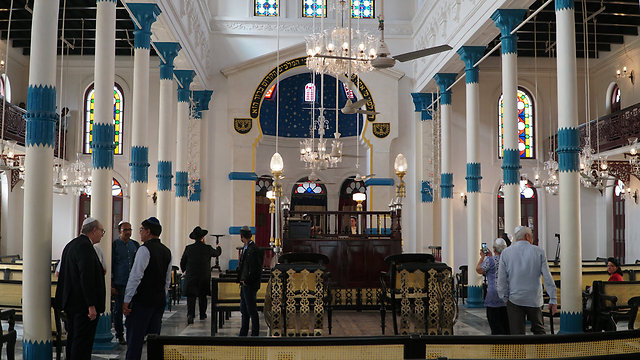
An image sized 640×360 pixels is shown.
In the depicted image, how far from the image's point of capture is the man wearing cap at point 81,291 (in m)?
5.65

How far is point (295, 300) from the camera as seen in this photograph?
→ 734cm

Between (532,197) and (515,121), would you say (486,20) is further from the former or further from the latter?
(532,197)

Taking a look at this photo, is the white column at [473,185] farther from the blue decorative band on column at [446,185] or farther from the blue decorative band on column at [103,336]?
Result: the blue decorative band on column at [103,336]

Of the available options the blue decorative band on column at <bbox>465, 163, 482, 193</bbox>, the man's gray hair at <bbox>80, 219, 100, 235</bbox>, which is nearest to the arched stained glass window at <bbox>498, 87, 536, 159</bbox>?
the blue decorative band on column at <bbox>465, 163, 482, 193</bbox>

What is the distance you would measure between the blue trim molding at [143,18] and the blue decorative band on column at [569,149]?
7041 millimetres

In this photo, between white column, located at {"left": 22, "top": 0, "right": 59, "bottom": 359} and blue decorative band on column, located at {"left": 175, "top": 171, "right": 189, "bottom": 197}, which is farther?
blue decorative band on column, located at {"left": 175, "top": 171, "right": 189, "bottom": 197}

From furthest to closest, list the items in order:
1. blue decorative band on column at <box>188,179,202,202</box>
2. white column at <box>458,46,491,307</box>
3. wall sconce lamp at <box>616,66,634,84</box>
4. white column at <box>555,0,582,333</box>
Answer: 1. blue decorative band on column at <box>188,179,202,202</box>
2. wall sconce lamp at <box>616,66,634,84</box>
3. white column at <box>458,46,491,307</box>
4. white column at <box>555,0,582,333</box>

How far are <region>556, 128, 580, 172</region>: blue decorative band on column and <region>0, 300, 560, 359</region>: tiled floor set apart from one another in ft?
9.60

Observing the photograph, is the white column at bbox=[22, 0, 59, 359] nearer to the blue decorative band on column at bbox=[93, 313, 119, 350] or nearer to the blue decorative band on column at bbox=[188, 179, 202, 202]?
the blue decorative band on column at bbox=[93, 313, 119, 350]

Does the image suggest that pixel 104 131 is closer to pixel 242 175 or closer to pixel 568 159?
pixel 568 159

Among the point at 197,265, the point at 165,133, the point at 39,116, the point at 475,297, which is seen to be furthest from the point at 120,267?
the point at 475,297

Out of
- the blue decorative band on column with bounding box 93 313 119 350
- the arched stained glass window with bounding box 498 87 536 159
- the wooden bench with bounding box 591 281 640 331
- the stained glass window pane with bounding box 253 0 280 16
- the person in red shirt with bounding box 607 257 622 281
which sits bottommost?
the blue decorative band on column with bounding box 93 313 119 350

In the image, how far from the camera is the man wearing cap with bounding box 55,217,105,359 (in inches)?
222

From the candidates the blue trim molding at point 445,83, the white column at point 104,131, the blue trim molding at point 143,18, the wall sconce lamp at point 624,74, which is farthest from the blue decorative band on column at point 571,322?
the wall sconce lamp at point 624,74
